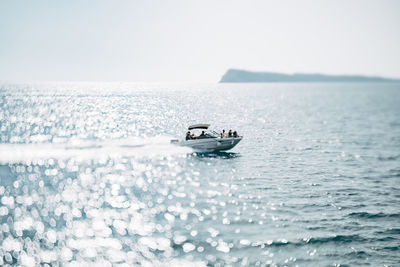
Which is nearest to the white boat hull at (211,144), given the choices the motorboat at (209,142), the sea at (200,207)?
the motorboat at (209,142)

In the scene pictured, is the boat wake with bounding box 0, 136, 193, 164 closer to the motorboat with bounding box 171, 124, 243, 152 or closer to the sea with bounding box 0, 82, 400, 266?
the sea with bounding box 0, 82, 400, 266

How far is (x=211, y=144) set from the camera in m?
43.9

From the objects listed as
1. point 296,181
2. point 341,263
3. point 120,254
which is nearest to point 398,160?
point 296,181

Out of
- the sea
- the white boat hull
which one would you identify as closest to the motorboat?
the white boat hull

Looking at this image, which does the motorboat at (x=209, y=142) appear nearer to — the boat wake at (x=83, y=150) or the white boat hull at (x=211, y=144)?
the white boat hull at (x=211, y=144)

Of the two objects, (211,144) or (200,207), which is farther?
(211,144)

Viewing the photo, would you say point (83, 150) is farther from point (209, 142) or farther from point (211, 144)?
point (211, 144)

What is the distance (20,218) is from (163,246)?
10.5m

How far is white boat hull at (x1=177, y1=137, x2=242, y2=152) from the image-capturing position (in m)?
43.7

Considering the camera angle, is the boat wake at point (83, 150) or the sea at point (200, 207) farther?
the boat wake at point (83, 150)

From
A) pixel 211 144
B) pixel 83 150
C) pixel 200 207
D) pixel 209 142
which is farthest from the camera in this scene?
pixel 83 150

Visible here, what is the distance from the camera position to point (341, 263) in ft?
55.3

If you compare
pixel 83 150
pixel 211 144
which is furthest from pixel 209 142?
pixel 83 150

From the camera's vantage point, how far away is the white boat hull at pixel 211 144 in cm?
4372
